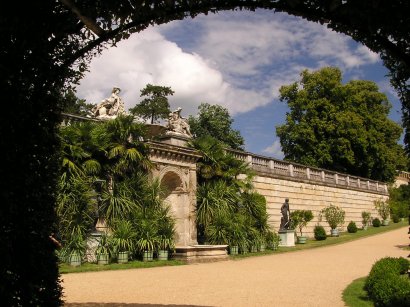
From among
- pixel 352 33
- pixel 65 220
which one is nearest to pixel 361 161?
pixel 65 220

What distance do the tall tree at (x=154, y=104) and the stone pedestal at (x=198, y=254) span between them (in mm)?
29351

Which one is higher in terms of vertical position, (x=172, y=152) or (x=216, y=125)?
(x=216, y=125)

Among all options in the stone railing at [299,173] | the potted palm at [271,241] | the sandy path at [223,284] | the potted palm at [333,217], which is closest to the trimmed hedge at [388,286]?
the sandy path at [223,284]

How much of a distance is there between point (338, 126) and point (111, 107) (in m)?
23.7

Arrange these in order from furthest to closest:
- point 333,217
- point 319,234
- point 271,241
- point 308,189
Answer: point 333,217 < point 308,189 < point 319,234 < point 271,241

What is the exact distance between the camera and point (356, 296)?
8188mm

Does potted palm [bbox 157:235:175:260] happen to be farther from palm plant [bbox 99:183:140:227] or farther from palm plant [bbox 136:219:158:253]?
palm plant [bbox 99:183:140:227]

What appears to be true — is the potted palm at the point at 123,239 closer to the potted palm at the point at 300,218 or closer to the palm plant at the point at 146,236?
the palm plant at the point at 146,236

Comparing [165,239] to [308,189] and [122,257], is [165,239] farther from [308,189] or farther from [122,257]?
[308,189]

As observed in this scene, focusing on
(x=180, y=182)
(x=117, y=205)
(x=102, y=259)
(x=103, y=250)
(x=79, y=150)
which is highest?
(x=79, y=150)

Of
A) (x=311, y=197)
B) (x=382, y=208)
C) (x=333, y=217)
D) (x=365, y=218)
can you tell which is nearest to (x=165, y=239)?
(x=311, y=197)

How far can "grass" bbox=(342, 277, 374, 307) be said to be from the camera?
753 cm

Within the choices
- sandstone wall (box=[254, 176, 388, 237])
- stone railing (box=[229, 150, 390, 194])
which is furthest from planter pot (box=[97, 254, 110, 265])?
sandstone wall (box=[254, 176, 388, 237])

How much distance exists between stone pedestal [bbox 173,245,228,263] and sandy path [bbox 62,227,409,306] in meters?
0.80
